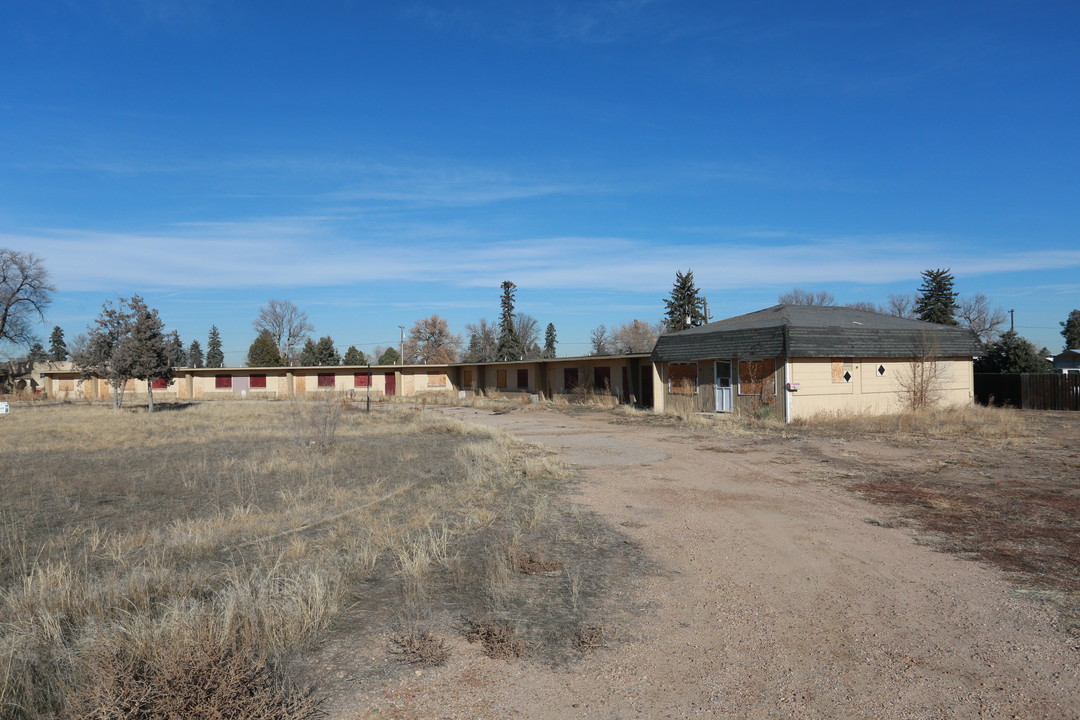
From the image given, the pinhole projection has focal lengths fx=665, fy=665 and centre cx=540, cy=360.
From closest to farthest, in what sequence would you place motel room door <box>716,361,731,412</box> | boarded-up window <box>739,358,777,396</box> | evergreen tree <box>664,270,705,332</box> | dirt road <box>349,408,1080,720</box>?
1. dirt road <box>349,408,1080,720</box>
2. boarded-up window <box>739,358,777,396</box>
3. motel room door <box>716,361,731,412</box>
4. evergreen tree <box>664,270,705,332</box>

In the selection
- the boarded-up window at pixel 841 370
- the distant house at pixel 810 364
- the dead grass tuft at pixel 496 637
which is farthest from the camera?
the boarded-up window at pixel 841 370

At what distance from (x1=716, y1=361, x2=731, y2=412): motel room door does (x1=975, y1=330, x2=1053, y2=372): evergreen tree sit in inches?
566

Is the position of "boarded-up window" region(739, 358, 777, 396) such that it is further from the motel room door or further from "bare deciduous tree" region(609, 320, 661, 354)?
"bare deciduous tree" region(609, 320, 661, 354)

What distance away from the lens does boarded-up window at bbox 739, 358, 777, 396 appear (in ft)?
76.9

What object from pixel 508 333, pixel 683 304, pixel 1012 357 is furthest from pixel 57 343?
pixel 1012 357

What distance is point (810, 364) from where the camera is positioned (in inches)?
916

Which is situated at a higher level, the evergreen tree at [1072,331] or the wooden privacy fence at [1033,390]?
the evergreen tree at [1072,331]

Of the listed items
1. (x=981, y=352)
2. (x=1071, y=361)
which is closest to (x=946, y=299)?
(x=1071, y=361)

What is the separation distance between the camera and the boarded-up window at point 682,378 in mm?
27453

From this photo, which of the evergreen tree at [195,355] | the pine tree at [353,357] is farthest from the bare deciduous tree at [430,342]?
the evergreen tree at [195,355]

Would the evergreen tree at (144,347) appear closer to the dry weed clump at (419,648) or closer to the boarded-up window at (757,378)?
the boarded-up window at (757,378)

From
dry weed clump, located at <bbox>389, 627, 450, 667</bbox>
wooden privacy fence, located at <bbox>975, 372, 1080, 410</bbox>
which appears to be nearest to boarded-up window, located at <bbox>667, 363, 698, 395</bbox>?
wooden privacy fence, located at <bbox>975, 372, 1080, 410</bbox>

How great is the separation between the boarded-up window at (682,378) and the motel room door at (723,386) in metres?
1.28

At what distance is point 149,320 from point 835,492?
34.3 metres
